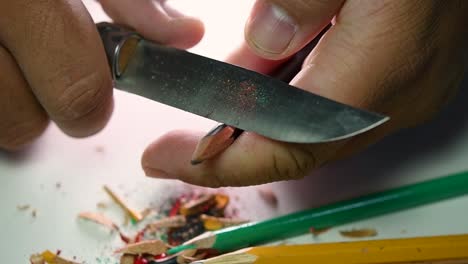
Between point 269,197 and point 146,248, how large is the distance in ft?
0.58

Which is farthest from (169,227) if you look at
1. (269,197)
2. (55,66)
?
(55,66)

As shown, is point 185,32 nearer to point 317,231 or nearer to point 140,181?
point 140,181

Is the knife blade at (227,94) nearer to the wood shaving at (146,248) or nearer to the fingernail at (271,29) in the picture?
the fingernail at (271,29)

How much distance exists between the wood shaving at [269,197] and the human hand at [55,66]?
0.71 ft

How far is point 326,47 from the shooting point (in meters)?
0.66

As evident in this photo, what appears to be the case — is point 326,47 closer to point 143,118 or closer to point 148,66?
point 148,66

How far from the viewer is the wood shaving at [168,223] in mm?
774

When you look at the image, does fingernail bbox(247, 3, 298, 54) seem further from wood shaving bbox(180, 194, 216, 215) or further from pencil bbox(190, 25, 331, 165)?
wood shaving bbox(180, 194, 216, 215)

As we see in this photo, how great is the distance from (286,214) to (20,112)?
0.35m

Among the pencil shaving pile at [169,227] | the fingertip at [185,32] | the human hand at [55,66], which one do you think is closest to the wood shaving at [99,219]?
the pencil shaving pile at [169,227]

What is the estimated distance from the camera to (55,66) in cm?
70

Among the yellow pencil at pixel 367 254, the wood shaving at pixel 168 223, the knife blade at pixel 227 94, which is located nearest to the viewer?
the knife blade at pixel 227 94

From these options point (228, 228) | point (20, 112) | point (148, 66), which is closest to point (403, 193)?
point (228, 228)

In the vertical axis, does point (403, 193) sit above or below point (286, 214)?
above
